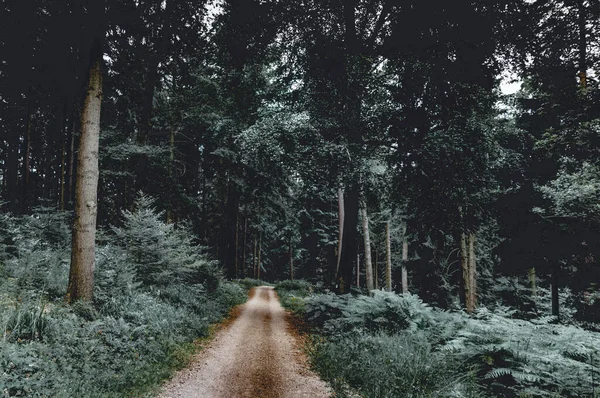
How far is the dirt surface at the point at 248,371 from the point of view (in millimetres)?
5777

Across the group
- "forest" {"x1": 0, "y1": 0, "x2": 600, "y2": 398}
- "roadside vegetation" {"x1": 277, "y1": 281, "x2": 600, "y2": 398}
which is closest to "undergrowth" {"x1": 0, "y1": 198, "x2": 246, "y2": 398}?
"forest" {"x1": 0, "y1": 0, "x2": 600, "y2": 398}

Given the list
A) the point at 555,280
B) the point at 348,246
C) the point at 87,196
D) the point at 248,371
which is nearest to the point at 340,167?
the point at 348,246

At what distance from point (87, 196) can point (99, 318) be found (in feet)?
9.04

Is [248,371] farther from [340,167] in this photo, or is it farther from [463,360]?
[340,167]

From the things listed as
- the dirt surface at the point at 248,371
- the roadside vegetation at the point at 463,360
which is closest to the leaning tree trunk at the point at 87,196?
the dirt surface at the point at 248,371

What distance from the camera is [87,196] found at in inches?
282

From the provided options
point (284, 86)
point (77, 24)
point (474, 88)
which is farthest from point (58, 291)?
point (474, 88)

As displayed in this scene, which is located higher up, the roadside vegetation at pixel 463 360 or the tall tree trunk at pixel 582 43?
the tall tree trunk at pixel 582 43

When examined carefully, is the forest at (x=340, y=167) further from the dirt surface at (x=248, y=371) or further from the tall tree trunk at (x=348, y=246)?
the dirt surface at (x=248, y=371)

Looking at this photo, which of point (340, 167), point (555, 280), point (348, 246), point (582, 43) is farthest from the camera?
point (555, 280)

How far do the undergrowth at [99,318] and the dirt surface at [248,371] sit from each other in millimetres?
497

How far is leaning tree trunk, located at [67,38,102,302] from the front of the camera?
23.1 ft

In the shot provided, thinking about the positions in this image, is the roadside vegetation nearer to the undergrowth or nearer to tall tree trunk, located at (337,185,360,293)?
the undergrowth

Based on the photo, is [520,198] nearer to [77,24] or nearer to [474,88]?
[474,88]
